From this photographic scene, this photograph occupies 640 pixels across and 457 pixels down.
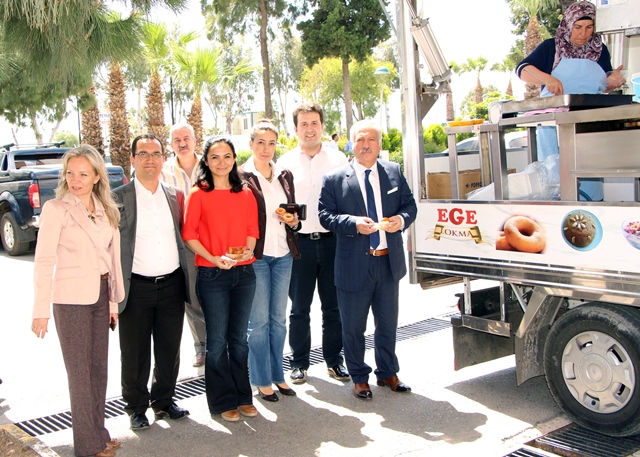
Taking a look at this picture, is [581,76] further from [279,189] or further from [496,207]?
[279,189]

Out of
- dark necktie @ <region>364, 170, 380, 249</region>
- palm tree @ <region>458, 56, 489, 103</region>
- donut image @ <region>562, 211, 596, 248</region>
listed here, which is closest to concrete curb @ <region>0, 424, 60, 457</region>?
dark necktie @ <region>364, 170, 380, 249</region>

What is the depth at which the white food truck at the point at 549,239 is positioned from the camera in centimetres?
409

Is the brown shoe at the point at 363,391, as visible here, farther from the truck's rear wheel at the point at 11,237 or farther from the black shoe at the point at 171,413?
→ the truck's rear wheel at the point at 11,237

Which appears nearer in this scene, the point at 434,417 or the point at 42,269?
the point at 42,269

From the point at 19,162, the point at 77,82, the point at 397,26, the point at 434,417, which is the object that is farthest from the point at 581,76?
the point at 19,162

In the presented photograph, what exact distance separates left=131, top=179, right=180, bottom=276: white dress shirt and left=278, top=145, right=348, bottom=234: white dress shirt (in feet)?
4.00

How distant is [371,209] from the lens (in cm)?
525

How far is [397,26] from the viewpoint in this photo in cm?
525

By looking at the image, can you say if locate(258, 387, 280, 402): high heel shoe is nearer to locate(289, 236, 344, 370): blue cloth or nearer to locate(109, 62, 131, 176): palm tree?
locate(289, 236, 344, 370): blue cloth

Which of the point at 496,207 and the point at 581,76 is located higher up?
the point at 581,76

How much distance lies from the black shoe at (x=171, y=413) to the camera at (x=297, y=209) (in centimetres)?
158

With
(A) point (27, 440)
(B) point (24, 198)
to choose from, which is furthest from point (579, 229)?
(B) point (24, 198)

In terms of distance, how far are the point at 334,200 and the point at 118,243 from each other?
1652 millimetres

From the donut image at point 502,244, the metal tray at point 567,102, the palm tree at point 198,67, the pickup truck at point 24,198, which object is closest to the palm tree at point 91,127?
the palm tree at point 198,67
